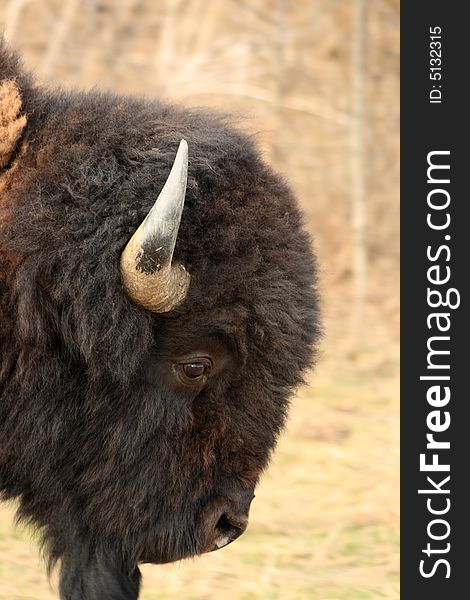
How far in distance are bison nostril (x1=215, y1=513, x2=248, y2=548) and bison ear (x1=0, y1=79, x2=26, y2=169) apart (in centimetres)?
164

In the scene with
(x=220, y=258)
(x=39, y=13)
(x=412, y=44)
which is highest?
(x=39, y=13)

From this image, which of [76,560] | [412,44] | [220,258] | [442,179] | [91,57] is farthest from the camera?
[91,57]

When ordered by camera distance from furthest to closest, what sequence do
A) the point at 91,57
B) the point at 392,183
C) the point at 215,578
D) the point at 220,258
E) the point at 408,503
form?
the point at 392,183
the point at 91,57
the point at 408,503
the point at 215,578
the point at 220,258

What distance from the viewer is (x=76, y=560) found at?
167 inches

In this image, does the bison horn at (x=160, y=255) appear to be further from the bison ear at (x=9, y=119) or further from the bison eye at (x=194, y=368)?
the bison ear at (x=9, y=119)

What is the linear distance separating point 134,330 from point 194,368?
1.04ft

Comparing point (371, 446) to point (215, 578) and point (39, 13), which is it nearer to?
Answer: point (215, 578)

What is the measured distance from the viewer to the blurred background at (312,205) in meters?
6.07

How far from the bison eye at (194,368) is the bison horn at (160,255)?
0.85ft

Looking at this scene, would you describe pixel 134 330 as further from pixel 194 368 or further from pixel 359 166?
pixel 359 166

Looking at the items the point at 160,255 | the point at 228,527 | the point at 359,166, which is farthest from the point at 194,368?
the point at 359,166

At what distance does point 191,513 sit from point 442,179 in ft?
13.8

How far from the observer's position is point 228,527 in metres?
4.09

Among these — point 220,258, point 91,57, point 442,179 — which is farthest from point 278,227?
point 91,57
